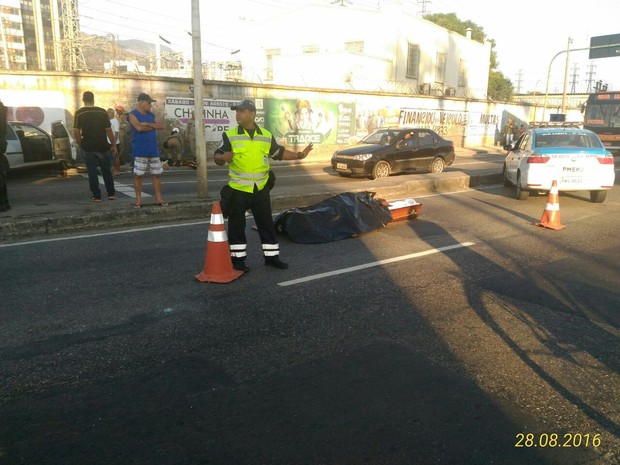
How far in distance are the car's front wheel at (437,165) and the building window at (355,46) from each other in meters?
21.7

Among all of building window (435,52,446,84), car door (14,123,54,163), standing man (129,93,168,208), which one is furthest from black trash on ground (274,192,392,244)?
building window (435,52,446,84)

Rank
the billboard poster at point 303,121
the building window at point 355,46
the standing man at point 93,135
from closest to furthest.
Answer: the standing man at point 93,135
the billboard poster at point 303,121
the building window at point 355,46

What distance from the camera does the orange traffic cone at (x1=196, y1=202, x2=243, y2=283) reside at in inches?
210

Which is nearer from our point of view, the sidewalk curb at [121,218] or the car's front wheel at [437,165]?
the sidewalk curb at [121,218]

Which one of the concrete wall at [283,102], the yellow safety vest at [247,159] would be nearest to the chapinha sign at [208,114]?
the concrete wall at [283,102]

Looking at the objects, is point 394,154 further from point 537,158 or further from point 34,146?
point 34,146

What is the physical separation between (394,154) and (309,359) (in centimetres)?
1252

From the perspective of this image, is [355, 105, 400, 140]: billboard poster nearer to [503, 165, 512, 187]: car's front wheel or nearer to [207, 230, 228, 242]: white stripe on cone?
[503, 165, 512, 187]: car's front wheel

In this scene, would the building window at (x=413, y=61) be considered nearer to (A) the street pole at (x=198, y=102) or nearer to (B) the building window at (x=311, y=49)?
(B) the building window at (x=311, y=49)

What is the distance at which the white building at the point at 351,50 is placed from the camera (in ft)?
107

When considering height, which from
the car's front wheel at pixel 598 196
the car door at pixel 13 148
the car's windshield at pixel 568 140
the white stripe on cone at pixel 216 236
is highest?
the car's windshield at pixel 568 140

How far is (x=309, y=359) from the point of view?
3.66 metres

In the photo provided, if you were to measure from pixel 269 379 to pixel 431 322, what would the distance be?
1678mm

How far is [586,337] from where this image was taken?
4.13 metres
